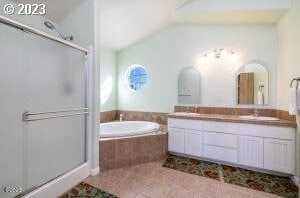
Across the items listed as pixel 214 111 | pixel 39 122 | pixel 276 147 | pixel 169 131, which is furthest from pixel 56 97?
pixel 276 147

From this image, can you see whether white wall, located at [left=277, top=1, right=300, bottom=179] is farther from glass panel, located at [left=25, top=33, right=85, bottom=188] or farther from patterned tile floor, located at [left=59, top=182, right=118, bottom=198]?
glass panel, located at [left=25, top=33, right=85, bottom=188]

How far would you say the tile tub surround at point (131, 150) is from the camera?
2852mm

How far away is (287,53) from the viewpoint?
9.39 ft

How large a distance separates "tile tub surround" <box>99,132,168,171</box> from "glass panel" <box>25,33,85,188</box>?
36 centimetres

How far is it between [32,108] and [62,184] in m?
0.97

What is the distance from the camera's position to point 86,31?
270 cm

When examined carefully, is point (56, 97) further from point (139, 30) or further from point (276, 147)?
point (276, 147)

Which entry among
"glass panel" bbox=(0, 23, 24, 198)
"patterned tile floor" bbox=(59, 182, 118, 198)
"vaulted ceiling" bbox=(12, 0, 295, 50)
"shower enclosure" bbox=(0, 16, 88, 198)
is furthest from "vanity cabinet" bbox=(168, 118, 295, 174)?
"glass panel" bbox=(0, 23, 24, 198)

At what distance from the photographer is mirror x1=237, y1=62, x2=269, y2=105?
3.40 metres

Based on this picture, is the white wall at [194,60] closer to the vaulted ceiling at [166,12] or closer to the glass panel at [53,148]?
the vaulted ceiling at [166,12]

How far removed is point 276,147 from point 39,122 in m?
3.14

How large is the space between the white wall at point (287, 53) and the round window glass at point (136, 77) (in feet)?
8.80

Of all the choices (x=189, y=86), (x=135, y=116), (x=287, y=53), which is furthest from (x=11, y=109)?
(x=287, y=53)

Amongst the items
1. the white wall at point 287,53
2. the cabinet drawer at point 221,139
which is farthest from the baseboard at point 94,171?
the white wall at point 287,53
